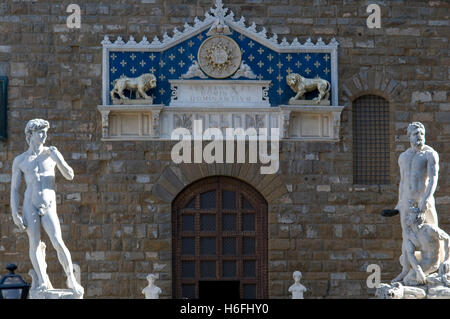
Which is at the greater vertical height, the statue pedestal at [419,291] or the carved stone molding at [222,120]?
the carved stone molding at [222,120]

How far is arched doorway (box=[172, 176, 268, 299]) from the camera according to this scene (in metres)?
17.7

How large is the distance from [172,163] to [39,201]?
4197mm

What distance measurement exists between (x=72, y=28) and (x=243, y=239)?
15.6ft

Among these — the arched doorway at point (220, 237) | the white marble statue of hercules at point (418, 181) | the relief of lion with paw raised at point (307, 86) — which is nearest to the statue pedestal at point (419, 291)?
the white marble statue of hercules at point (418, 181)

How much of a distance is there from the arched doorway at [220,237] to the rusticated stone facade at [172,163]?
0.68ft

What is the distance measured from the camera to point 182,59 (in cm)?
1791

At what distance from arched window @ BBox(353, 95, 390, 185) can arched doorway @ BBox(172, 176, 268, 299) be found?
189 centimetres

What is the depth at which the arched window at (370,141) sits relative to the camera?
59.3 ft

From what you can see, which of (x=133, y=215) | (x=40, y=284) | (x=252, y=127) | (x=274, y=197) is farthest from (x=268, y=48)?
(x=40, y=284)

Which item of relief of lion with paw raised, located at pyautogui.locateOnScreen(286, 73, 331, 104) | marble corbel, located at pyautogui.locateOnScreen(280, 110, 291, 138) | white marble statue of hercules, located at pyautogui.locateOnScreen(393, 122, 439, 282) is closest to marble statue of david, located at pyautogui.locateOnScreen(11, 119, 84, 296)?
white marble statue of hercules, located at pyautogui.locateOnScreen(393, 122, 439, 282)

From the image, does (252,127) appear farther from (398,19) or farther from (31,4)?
(31,4)

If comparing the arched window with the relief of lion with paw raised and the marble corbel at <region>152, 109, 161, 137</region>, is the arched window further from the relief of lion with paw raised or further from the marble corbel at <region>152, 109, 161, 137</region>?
the marble corbel at <region>152, 109, 161, 137</region>

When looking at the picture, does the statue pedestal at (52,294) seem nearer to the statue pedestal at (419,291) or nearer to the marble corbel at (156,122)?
the statue pedestal at (419,291)

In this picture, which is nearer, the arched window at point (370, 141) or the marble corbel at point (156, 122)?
the marble corbel at point (156, 122)
